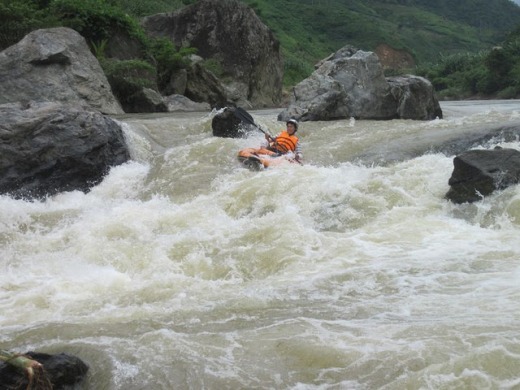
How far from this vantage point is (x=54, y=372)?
326 centimetres

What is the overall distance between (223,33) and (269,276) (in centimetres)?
2208

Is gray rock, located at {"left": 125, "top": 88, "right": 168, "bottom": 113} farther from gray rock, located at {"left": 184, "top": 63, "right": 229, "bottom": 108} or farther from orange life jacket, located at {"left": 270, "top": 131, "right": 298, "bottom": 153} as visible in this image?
orange life jacket, located at {"left": 270, "top": 131, "right": 298, "bottom": 153}

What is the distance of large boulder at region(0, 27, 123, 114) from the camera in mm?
13375

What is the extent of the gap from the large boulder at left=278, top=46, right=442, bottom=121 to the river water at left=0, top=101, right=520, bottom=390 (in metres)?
4.91

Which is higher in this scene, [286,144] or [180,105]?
[286,144]

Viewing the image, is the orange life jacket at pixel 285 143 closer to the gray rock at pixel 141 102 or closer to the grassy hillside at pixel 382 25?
the gray rock at pixel 141 102

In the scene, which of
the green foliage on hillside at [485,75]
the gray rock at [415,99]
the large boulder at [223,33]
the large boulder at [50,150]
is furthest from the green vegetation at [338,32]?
the large boulder at [50,150]

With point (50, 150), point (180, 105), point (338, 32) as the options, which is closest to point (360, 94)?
point (180, 105)

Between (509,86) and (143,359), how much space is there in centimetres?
4301

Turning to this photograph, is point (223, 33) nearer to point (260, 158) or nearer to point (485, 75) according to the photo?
point (260, 158)

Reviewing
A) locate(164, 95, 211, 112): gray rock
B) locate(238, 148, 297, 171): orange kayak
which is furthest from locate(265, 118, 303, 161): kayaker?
locate(164, 95, 211, 112): gray rock

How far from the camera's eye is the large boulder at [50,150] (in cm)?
875

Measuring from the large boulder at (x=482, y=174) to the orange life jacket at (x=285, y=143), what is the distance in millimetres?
3077

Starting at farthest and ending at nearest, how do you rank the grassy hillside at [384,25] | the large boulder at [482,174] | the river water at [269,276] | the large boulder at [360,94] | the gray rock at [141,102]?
the grassy hillside at [384,25] < the gray rock at [141,102] < the large boulder at [360,94] < the large boulder at [482,174] < the river water at [269,276]
